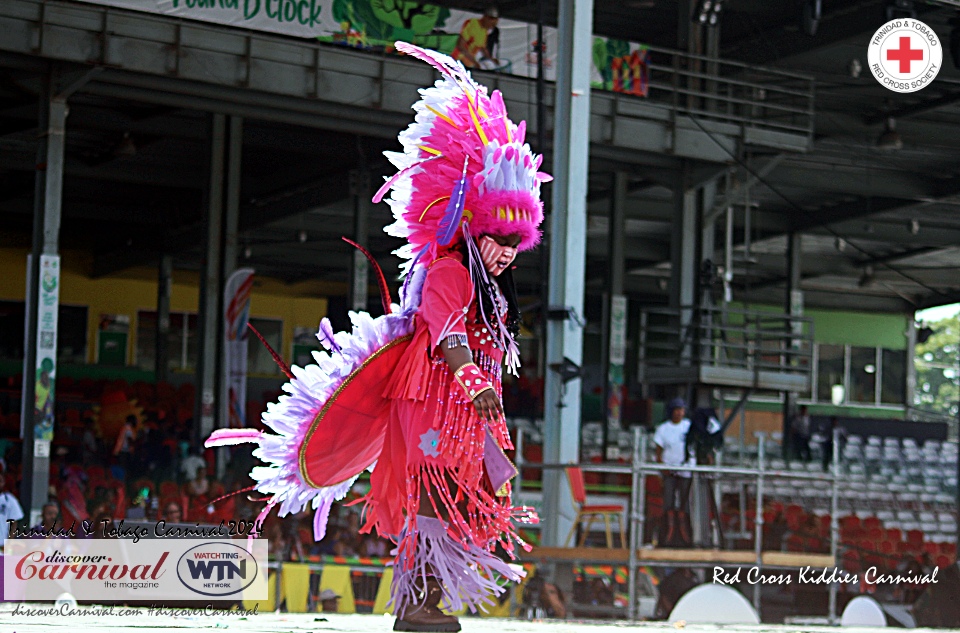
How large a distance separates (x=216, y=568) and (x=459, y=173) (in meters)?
1.87

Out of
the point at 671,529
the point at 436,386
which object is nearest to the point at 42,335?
the point at 671,529

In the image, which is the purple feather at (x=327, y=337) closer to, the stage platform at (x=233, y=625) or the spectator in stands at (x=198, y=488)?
the stage platform at (x=233, y=625)

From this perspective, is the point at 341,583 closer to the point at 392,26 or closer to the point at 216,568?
the point at 216,568

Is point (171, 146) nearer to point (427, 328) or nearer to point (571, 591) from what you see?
point (571, 591)

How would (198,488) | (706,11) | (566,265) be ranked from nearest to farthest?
(566,265)
(198,488)
(706,11)

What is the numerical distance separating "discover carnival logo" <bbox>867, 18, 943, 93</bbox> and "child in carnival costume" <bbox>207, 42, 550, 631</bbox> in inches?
384

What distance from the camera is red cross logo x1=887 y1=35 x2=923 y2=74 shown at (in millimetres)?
12750

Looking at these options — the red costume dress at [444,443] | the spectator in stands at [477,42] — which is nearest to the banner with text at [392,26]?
the spectator in stands at [477,42]

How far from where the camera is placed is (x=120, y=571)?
4629 millimetres

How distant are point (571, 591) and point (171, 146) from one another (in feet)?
48.9

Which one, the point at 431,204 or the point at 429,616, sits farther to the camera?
the point at 431,204

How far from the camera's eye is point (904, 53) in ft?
42.0

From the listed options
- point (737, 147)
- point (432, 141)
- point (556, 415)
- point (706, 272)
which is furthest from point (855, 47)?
point (432, 141)

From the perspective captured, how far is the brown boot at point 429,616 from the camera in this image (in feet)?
13.1
